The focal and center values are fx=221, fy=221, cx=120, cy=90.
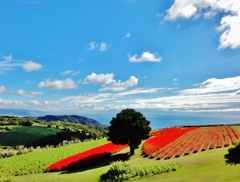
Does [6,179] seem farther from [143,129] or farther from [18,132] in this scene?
[18,132]

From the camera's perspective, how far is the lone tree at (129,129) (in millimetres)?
36531

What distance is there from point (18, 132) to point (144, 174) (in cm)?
12486

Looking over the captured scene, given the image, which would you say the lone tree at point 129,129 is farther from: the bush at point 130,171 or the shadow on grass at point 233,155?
the shadow on grass at point 233,155

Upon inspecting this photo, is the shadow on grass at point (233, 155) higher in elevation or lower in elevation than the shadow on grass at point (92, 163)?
higher

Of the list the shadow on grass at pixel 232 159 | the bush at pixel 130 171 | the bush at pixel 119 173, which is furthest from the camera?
the bush at pixel 130 171

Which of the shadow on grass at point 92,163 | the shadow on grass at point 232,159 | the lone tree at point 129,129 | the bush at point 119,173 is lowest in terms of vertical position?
the shadow on grass at point 92,163

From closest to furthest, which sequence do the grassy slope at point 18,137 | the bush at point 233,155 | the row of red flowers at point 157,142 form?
the bush at point 233,155, the row of red flowers at point 157,142, the grassy slope at point 18,137

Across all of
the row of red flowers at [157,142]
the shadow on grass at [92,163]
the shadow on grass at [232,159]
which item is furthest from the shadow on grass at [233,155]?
the shadow on grass at [92,163]

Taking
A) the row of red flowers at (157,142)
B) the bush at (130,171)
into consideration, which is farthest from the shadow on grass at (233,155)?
the row of red flowers at (157,142)

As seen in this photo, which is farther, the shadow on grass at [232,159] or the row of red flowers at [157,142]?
the row of red flowers at [157,142]

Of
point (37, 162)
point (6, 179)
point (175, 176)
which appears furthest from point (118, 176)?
point (37, 162)

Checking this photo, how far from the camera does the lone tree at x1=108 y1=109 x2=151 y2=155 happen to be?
36.5 metres

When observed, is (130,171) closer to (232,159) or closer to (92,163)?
(232,159)

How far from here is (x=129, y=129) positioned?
36656 mm
